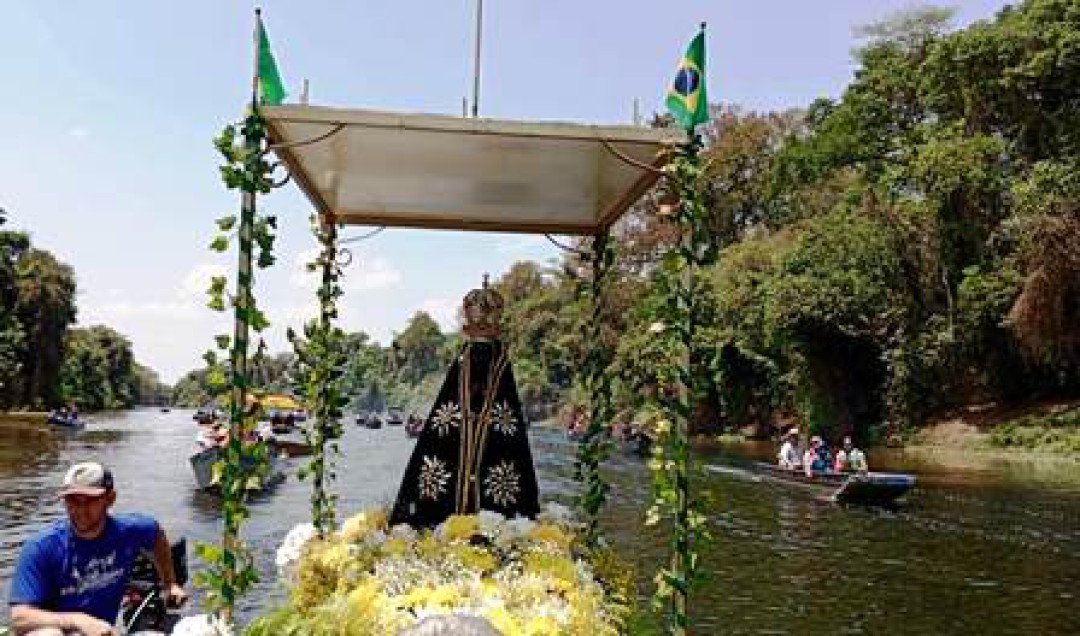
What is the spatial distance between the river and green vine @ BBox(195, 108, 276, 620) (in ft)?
8.37

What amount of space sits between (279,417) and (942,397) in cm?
3366

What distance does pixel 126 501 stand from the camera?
24.0 m

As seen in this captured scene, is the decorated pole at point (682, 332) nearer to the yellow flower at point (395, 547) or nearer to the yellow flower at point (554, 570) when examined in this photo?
the yellow flower at point (554, 570)

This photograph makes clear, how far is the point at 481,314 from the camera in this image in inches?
256

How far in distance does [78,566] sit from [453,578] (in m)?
1.87

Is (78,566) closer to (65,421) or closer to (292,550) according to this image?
(292,550)

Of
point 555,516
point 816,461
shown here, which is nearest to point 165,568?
Result: point 555,516

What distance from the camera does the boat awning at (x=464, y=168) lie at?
520 centimetres

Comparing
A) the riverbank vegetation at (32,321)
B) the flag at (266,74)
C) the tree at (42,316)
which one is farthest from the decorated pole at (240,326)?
the tree at (42,316)

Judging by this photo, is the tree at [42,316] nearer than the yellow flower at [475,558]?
No

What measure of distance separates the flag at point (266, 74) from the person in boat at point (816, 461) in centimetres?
2471

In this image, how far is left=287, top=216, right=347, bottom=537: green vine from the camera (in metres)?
8.03

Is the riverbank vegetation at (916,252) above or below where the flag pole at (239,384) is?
above

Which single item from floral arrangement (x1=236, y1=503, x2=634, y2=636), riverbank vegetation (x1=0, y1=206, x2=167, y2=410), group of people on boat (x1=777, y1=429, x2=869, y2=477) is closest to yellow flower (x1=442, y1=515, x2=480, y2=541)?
floral arrangement (x1=236, y1=503, x2=634, y2=636)
